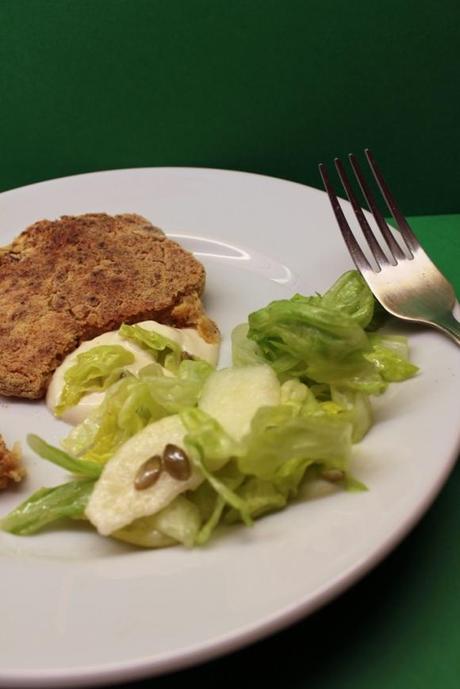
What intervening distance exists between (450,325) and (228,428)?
33.7 inches

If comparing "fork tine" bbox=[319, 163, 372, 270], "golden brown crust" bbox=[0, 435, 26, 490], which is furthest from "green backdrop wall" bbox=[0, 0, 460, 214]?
"golden brown crust" bbox=[0, 435, 26, 490]

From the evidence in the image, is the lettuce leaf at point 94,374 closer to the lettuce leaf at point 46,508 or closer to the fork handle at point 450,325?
the lettuce leaf at point 46,508

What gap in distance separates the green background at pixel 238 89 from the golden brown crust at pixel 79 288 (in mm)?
1180

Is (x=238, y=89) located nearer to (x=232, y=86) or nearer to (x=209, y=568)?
(x=232, y=86)

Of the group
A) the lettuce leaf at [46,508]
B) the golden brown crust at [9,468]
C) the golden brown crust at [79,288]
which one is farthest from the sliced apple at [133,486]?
the golden brown crust at [79,288]

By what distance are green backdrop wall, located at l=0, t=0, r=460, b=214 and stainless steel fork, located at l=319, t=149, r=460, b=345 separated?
4.97ft

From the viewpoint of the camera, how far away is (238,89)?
13.8 ft

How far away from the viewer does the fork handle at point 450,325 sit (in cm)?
246

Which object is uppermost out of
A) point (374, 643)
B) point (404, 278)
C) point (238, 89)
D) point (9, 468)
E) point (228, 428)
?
point (238, 89)

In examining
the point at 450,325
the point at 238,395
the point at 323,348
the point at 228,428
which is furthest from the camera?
the point at 450,325

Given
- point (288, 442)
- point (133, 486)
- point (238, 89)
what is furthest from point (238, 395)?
point (238, 89)

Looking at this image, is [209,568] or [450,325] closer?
[209,568]

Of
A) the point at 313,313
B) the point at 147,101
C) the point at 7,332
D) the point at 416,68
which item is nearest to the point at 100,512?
the point at 313,313

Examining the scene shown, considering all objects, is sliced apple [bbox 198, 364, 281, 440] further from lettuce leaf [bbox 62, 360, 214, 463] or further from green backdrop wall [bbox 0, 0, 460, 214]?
green backdrop wall [bbox 0, 0, 460, 214]
